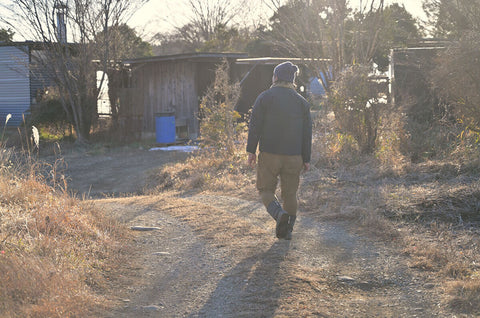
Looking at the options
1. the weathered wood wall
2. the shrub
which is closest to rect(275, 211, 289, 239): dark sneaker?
the shrub

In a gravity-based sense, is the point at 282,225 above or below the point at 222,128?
below

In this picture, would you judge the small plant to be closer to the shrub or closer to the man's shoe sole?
the shrub

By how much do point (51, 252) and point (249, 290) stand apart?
6.11ft

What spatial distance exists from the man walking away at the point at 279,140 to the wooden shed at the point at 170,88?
15.0 metres

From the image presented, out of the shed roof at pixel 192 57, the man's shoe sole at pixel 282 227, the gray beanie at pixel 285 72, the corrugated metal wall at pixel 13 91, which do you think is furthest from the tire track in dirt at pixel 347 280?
the corrugated metal wall at pixel 13 91

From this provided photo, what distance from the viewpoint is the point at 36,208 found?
6.16 metres

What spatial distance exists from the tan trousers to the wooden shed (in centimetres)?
1510

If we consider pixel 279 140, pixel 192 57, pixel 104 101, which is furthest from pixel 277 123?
pixel 104 101

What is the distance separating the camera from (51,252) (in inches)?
197

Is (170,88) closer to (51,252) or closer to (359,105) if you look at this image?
(359,105)

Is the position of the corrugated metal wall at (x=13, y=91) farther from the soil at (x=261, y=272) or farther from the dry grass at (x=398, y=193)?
the soil at (x=261, y=272)

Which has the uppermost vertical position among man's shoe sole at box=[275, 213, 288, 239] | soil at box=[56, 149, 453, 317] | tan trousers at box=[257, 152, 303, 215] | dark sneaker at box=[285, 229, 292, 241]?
tan trousers at box=[257, 152, 303, 215]

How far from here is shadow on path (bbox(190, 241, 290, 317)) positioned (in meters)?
4.23

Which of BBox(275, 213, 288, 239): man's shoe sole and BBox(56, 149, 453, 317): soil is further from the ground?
BBox(275, 213, 288, 239): man's shoe sole
